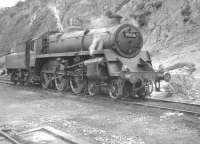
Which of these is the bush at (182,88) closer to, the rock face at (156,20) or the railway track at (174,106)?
the railway track at (174,106)

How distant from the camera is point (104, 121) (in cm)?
895

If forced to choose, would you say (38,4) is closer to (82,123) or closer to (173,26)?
(173,26)

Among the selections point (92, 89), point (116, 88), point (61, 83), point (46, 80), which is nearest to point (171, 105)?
point (116, 88)

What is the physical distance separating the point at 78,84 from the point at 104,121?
239 inches

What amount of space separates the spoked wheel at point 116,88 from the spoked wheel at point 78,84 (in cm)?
168

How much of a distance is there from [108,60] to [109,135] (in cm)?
562

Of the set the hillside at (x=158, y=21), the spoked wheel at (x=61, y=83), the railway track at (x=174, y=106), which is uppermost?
the hillside at (x=158, y=21)

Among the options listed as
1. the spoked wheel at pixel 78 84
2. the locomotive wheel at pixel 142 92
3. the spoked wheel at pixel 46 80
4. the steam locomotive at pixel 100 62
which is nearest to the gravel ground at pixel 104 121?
the steam locomotive at pixel 100 62

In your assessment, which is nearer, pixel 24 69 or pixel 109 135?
pixel 109 135

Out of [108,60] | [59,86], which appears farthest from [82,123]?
[59,86]

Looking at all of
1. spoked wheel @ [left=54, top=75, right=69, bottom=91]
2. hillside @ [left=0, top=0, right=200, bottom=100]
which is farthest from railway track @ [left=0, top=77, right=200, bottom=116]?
hillside @ [left=0, top=0, right=200, bottom=100]

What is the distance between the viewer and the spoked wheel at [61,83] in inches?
623

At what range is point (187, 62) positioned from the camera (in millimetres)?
19172

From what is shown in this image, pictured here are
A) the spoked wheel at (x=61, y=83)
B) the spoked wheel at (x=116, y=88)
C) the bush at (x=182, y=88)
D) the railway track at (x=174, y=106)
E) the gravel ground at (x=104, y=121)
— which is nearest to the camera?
the gravel ground at (x=104, y=121)
